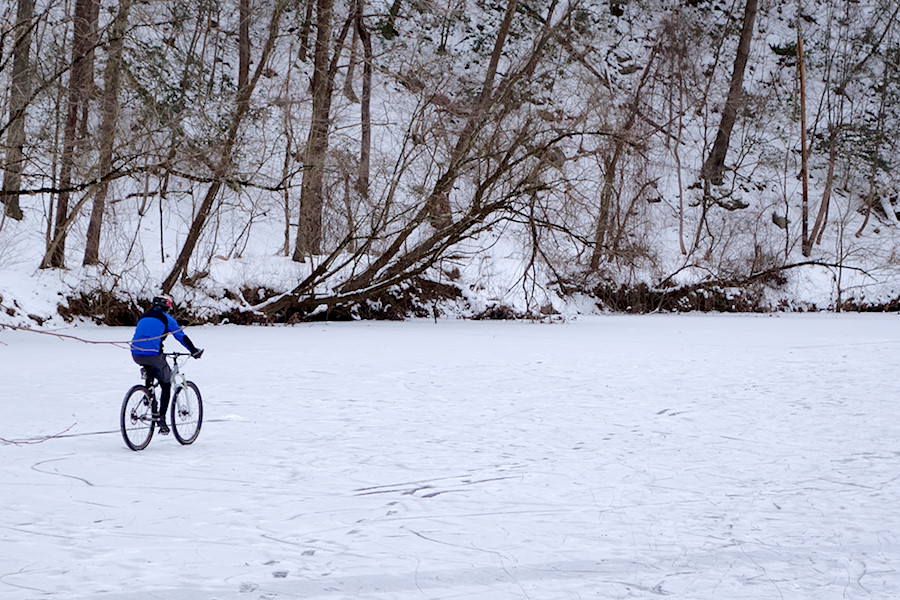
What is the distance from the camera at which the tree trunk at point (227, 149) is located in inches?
732

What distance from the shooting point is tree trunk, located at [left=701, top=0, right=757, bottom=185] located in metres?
34.7

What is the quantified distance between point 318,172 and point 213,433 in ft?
40.8

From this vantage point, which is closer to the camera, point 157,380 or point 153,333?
point 153,333

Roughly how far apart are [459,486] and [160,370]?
8.75 ft

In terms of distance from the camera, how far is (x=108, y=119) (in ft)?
60.9

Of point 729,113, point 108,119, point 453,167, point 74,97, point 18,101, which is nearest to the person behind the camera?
point 18,101

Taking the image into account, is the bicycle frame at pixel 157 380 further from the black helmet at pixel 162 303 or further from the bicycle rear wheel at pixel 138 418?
the black helmet at pixel 162 303

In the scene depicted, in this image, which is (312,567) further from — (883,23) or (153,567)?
(883,23)

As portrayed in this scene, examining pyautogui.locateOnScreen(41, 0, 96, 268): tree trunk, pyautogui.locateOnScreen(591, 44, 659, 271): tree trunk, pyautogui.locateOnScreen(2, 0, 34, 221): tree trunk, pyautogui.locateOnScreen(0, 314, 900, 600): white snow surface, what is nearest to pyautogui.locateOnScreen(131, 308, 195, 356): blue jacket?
pyautogui.locateOnScreen(0, 314, 900, 600): white snow surface

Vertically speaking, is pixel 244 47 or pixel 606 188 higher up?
pixel 244 47

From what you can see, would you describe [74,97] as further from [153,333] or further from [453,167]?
[153,333]

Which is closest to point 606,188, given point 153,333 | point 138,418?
point 153,333

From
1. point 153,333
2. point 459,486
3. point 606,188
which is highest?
point 606,188

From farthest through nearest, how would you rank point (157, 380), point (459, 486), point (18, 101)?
point (18, 101) → point (157, 380) → point (459, 486)
